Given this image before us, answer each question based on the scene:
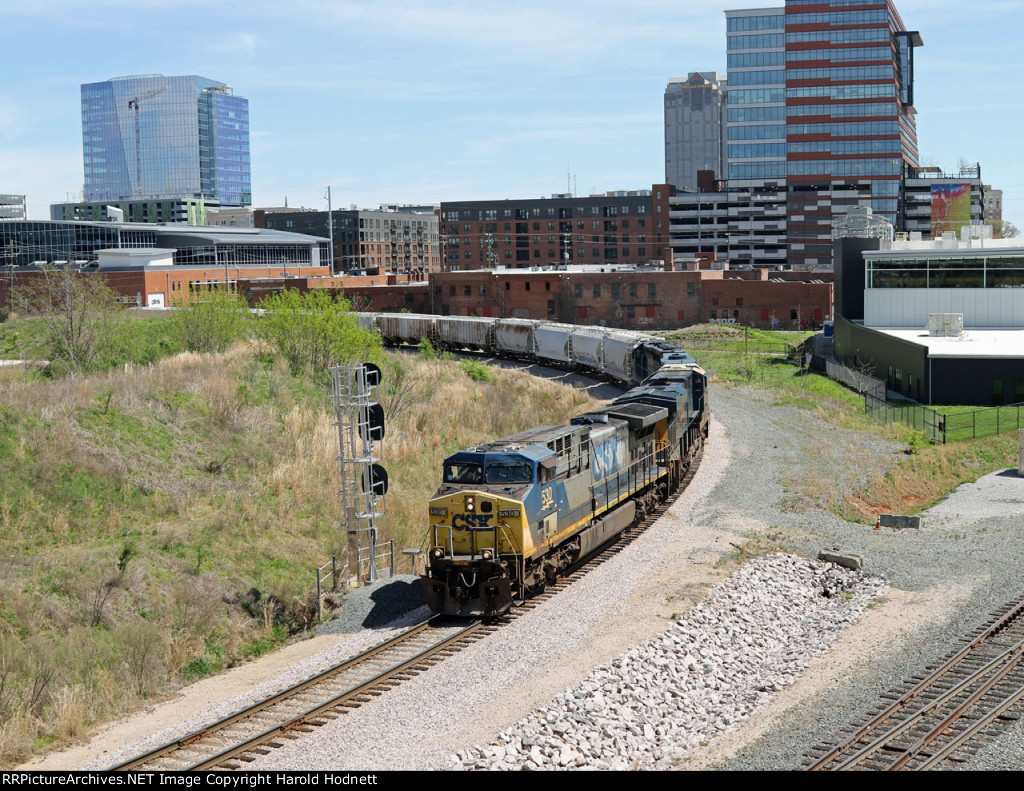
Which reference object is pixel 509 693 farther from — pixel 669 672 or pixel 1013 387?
pixel 1013 387

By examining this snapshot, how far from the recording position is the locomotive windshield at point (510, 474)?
23.0 m

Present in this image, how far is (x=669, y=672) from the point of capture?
19047mm

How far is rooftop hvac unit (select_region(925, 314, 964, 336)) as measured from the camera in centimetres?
6266

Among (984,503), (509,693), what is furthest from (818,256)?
(509,693)

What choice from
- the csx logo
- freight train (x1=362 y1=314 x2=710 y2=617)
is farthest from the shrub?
the csx logo

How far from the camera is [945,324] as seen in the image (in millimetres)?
63219

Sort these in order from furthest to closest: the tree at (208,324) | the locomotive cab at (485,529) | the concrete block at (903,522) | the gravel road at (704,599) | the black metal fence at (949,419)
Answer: the tree at (208,324) → the black metal fence at (949,419) → the concrete block at (903,522) → the locomotive cab at (485,529) → the gravel road at (704,599)

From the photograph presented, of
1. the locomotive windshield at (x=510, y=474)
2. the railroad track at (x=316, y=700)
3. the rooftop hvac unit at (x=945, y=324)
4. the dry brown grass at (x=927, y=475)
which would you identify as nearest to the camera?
the railroad track at (x=316, y=700)

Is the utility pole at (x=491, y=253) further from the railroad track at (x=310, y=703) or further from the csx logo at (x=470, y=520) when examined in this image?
the railroad track at (x=310, y=703)

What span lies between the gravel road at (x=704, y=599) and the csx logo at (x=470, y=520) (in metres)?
2.28

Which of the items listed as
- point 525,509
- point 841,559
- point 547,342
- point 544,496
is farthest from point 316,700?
point 547,342

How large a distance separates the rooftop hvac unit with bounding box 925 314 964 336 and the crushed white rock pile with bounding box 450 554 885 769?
41.8m

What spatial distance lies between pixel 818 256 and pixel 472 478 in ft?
443

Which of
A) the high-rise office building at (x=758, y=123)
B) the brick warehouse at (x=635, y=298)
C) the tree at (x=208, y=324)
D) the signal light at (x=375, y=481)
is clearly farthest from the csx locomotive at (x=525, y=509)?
the high-rise office building at (x=758, y=123)
